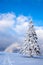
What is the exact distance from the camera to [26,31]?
61.9 metres

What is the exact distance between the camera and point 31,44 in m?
59.6

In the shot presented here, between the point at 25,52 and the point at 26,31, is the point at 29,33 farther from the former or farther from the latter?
the point at 25,52

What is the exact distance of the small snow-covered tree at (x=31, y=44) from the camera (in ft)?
195

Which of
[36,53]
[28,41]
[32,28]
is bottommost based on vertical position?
[36,53]

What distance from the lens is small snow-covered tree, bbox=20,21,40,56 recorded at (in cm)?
5935

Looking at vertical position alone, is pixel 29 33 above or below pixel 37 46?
above

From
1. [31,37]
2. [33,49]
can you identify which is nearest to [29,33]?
[31,37]

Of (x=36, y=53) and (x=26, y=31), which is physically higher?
(x=26, y=31)

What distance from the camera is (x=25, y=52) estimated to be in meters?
60.4

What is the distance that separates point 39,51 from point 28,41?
4.71m

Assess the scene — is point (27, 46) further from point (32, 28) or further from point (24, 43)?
point (32, 28)

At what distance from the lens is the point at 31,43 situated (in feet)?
196

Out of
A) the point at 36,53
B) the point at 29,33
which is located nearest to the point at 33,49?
the point at 36,53

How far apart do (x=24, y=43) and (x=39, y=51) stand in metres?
5.77
